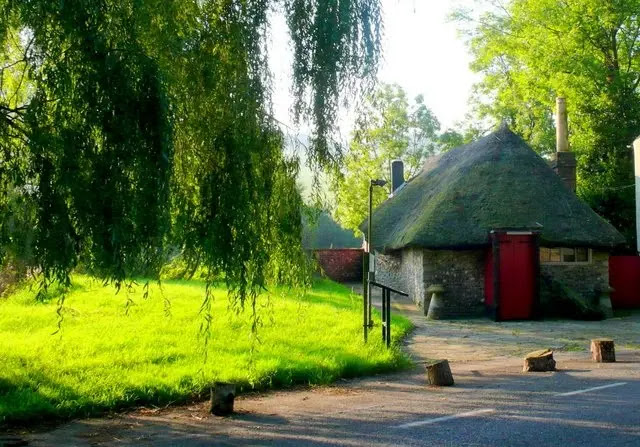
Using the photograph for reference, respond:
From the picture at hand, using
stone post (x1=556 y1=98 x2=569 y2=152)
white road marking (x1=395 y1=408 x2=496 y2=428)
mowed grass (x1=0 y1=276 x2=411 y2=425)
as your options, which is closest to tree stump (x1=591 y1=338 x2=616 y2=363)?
mowed grass (x1=0 y1=276 x2=411 y2=425)

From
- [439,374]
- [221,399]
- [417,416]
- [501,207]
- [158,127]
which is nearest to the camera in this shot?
[158,127]

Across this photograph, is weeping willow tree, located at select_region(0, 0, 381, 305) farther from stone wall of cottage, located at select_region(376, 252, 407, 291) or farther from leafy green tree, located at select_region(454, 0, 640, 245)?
leafy green tree, located at select_region(454, 0, 640, 245)

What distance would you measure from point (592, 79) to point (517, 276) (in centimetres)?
1280

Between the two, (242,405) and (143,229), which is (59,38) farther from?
(242,405)

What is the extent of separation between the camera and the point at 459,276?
70.3 feet

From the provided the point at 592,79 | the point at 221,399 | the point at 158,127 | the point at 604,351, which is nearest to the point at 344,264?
the point at 592,79

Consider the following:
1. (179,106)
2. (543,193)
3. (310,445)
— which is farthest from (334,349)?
(543,193)

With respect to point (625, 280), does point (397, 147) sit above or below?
above

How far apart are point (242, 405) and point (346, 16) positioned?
4.78 m

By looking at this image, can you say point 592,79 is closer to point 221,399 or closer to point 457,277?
point 457,277

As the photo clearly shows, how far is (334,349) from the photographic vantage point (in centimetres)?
1245

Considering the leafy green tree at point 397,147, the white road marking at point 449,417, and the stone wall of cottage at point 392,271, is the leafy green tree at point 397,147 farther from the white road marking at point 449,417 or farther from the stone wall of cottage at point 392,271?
the white road marking at point 449,417

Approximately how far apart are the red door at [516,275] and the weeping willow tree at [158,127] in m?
13.5

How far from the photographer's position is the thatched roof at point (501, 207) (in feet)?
69.1
